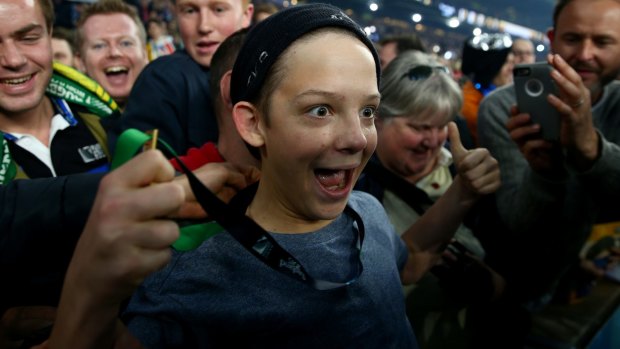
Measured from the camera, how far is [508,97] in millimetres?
2076

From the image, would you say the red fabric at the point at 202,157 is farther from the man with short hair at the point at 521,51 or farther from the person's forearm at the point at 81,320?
the man with short hair at the point at 521,51

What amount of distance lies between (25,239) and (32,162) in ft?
2.87

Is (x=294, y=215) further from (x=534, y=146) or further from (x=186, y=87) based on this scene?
(x=186, y=87)

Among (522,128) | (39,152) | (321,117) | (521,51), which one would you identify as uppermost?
(321,117)

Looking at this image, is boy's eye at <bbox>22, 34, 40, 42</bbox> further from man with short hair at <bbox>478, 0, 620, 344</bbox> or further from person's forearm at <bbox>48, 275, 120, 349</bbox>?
man with short hair at <bbox>478, 0, 620, 344</bbox>

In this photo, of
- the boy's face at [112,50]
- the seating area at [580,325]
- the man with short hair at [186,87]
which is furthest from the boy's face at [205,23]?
the seating area at [580,325]

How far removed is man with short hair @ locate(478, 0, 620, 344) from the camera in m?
1.62

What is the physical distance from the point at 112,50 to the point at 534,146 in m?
2.57

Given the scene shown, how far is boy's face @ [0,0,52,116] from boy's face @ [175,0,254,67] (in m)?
0.58

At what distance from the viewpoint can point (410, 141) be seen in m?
1.94

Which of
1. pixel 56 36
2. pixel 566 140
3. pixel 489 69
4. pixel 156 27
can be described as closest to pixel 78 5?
pixel 156 27

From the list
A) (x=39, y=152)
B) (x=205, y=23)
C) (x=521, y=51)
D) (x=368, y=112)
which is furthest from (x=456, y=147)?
(x=521, y=51)

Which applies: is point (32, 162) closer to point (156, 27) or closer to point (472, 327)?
point (472, 327)

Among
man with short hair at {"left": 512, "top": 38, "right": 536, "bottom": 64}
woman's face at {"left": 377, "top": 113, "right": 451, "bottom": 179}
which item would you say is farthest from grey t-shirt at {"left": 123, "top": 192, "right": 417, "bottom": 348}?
man with short hair at {"left": 512, "top": 38, "right": 536, "bottom": 64}
